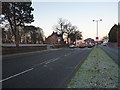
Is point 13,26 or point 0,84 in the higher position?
point 13,26

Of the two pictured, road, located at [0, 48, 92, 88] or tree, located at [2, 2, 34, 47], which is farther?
tree, located at [2, 2, 34, 47]

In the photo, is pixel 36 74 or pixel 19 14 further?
pixel 19 14

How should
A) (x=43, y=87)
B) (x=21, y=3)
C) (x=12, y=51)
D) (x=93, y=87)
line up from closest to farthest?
(x=93, y=87)
(x=43, y=87)
(x=12, y=51)
(x=21, y=3)

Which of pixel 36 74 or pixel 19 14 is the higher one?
pixel 19 14

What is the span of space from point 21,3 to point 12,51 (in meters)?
12.0

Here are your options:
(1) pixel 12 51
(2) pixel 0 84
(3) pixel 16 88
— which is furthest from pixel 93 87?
(1) pixel 12 51

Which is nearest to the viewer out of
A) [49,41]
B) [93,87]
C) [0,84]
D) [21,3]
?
[93,87]

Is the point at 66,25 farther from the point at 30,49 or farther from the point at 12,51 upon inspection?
the point at 12,51

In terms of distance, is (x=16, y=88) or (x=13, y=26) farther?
(x=13, y=26)

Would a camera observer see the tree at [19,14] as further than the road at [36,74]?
Yes

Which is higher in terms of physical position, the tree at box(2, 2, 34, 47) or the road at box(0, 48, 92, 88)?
the tree at box(2, 2, 34, 47)

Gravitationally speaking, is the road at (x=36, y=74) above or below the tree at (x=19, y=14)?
below

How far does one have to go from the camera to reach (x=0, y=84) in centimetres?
771

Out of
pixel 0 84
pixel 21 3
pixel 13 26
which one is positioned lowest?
pixel 0 84
